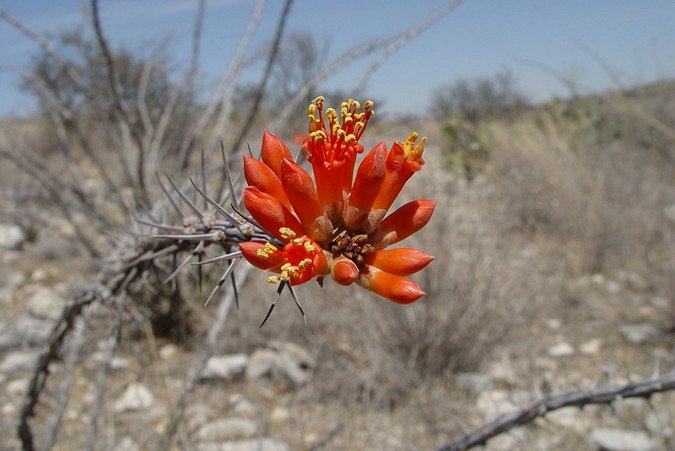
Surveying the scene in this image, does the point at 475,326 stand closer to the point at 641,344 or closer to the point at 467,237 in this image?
the point at 467,237

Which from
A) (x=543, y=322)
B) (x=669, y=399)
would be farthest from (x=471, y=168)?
(x=669, y=399)

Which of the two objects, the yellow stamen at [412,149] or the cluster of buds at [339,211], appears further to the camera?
the yellow stamen at [412,149]

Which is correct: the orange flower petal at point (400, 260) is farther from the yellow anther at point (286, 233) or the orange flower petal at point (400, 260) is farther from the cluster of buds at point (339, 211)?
the yellow anther at point (286, 233)

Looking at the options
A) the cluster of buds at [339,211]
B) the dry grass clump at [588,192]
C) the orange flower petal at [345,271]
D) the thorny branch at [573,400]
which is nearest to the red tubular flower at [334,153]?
the cluster of buds at [339,211]

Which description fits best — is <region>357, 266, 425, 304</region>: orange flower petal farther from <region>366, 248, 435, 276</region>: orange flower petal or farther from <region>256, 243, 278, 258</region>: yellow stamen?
<region>256, 243, 278, 258</region>: yellow stamen

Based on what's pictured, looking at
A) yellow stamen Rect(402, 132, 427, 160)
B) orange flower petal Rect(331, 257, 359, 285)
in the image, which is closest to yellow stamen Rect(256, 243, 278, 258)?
orange flower petal Rect(331, 257, 359, 285)

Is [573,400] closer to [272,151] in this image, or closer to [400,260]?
[400,260]
